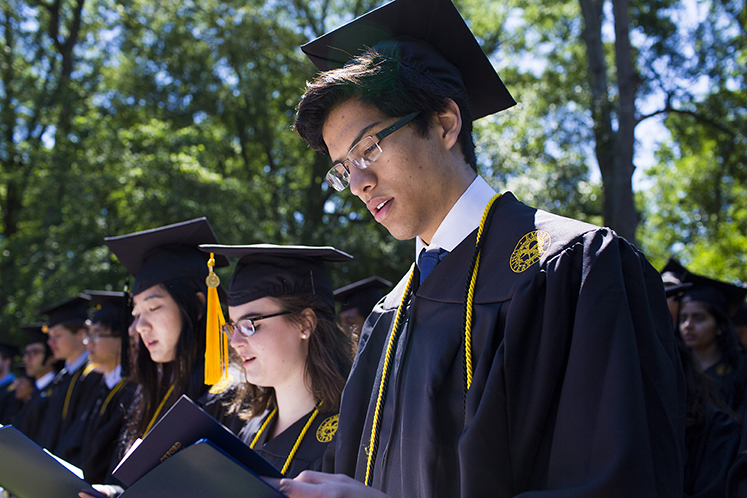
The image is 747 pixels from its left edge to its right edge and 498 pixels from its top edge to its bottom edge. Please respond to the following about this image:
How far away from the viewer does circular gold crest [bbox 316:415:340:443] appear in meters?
2.51

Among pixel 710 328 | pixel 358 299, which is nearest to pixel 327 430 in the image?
pixel 358 299

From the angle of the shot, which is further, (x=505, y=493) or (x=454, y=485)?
(x=454, y=485)

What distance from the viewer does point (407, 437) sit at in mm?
1462

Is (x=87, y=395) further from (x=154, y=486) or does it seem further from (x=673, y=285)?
(x=673, y=285)

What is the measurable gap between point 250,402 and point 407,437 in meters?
1.76

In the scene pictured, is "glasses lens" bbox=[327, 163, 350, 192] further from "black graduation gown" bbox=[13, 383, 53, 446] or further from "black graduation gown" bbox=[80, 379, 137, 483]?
"black graduation gown" bbox=[13, 383, 53, 446]

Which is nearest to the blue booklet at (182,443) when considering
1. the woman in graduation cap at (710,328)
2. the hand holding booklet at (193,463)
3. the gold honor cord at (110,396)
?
the hand holding booklet at (193,463)

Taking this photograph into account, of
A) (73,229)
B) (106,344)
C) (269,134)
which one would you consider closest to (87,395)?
(106,344)

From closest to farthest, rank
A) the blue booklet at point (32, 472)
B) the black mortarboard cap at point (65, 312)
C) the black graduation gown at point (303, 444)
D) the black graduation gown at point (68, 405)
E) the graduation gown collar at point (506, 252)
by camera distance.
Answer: the graduation gown collar at point (506, 252) → the blue booklet at point (32, 472) → the black graduation gown at point (303, 444) → the black graduation gown at point (68, 405) → the black mortarboard cap at point (65, 312)

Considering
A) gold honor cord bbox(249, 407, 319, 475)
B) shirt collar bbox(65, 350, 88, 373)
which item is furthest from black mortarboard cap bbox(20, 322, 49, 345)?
gold honor cord bbox(249, 407, 319, 475)

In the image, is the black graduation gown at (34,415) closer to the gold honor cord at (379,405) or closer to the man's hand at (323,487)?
the gold honor cord at (379,405)

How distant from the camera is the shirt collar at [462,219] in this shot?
1.61 meters

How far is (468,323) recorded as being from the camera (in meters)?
1.40

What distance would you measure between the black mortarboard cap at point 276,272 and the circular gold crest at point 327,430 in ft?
1.95
